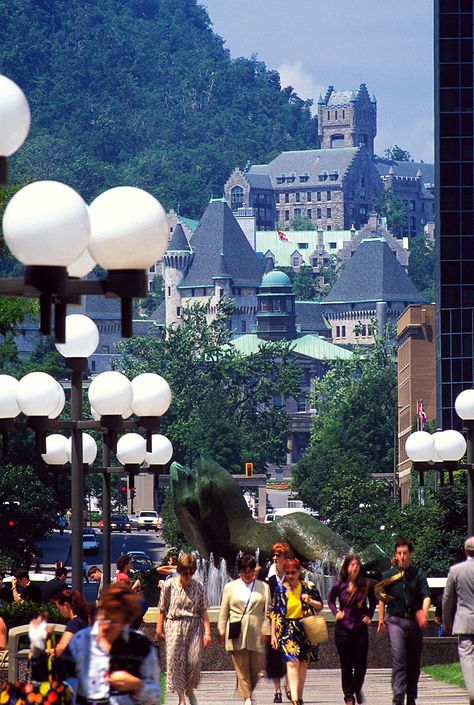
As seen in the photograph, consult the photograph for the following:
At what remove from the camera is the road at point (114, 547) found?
118 m

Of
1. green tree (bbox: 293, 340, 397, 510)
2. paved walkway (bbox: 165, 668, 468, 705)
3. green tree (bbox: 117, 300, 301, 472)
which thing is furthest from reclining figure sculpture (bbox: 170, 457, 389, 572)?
green tree (bbox: 117, 300, 301, 472)

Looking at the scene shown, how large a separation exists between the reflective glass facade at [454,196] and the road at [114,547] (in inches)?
1081

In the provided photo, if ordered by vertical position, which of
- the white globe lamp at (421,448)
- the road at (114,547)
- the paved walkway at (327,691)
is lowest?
the road at (114,547)

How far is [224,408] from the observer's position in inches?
7185

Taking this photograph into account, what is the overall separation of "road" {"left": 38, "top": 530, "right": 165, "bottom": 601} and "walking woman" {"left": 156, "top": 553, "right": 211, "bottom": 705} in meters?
90.2

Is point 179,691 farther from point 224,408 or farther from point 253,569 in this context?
point 224,408

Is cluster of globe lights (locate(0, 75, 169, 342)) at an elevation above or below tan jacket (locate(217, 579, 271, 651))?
above

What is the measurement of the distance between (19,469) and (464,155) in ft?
72.8

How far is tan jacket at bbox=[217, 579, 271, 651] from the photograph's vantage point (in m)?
18.3

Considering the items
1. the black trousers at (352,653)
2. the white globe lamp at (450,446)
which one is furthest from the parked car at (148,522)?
the black trousers at (352,653)

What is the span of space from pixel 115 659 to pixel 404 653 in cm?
736

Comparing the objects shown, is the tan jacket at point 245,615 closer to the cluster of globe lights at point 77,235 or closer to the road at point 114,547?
the cluster of globe lights at point 77,235

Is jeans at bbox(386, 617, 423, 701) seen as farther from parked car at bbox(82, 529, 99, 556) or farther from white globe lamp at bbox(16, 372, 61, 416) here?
parked car at bbox(82, 529, 99, 556)

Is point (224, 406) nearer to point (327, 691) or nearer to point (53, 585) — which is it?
point (327, 691)
